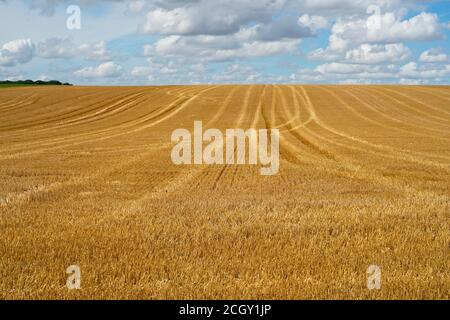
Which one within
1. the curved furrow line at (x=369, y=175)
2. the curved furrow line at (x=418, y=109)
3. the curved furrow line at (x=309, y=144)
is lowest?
the curved furrow line at (x=309, y=144)

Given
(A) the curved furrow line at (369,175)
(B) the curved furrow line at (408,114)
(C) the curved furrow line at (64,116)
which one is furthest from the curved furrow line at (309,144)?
(C) the curved furrow line at (64,116)

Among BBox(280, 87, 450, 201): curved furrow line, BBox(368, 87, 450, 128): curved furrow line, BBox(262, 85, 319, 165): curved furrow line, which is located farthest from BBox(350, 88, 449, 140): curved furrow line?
BBox(280, 87, 450, 201): curved furrow line

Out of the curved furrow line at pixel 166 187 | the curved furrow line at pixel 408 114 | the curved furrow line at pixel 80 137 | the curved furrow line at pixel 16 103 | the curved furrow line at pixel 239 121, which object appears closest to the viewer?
the curved furrow line at pixel 166 187

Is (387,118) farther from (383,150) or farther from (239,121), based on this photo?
(383,150)

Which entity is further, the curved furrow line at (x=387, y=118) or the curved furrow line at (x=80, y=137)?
the curved furrow line at (x=387, y=118)

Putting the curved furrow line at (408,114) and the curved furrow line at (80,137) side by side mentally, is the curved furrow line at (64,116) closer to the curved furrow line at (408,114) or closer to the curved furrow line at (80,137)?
the curved furrow line at (80,137)

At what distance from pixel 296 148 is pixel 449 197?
13.1 m

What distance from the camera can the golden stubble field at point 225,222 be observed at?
22.2 feet

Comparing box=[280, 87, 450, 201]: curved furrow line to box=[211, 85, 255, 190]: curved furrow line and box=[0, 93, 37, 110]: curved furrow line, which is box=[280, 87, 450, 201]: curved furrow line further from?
box=[0, 93, 37, 110]: curved furrow line

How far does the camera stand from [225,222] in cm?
1000

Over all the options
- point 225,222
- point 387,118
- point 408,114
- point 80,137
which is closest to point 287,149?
point 80,137
